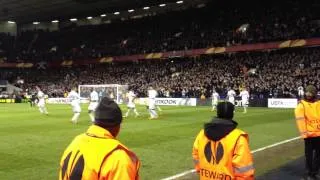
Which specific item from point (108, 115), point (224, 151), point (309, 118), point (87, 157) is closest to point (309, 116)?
point (309, 118)

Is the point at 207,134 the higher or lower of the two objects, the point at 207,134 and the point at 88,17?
the lower

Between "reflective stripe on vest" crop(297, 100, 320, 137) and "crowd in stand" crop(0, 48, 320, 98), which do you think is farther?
"crowd in stand" crop(0, 48, 320, 98)

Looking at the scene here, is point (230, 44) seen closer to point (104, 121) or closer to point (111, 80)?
point (111, 80)

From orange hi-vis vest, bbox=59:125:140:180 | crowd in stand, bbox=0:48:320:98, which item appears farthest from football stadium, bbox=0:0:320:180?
crowd in stand, bbox=0:48:320:98

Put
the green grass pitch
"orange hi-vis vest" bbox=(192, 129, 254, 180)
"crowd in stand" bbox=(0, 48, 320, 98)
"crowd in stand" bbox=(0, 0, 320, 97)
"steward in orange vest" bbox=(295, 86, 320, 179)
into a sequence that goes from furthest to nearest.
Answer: "crowd in stand" bbox=(0, 0, 320, 97), "crowd in stand" bbox=(0, 48, 320, 98), the green grass pitch, "steward in orange vest" bbox=(295, 86, 320, 179), "orange hi-vis vest" bbox=(192, 129, 254, 180)

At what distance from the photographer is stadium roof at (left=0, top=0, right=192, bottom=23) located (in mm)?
63969

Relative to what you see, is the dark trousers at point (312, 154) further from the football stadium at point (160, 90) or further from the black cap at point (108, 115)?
the black cap at point (108, 115)

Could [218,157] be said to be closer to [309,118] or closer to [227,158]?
[227,158]

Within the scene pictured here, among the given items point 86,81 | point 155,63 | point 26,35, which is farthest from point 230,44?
point 26,35

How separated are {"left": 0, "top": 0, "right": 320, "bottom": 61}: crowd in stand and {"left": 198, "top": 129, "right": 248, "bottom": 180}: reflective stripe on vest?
44209 mm

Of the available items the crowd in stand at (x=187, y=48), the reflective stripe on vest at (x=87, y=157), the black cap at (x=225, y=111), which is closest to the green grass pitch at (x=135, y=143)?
the black cap at (x=225, y=111)

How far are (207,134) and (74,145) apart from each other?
1979mm

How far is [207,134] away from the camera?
528 centimetres

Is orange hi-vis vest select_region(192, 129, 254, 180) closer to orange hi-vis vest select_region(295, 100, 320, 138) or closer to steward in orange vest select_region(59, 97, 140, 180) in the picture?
steward in orange vest select_region(59, 97, 140, 180)
